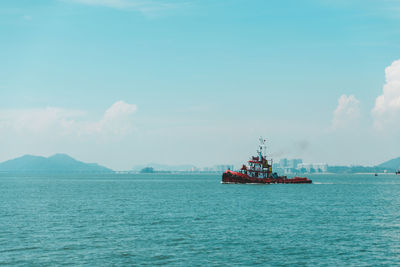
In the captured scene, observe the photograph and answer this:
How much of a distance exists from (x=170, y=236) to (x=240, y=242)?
8658 mm

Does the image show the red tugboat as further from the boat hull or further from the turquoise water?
the turquoise water

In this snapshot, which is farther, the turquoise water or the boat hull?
the boat hull

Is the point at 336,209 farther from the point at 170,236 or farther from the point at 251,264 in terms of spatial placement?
the point at 251,264

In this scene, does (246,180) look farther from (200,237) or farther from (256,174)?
(200,237)

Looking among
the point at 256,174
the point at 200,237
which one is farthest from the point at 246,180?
the point at 200,237

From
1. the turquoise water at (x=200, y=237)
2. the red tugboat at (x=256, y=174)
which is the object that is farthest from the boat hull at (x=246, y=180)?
the turquoise water at (x=200, y=237)

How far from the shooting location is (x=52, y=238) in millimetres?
48562

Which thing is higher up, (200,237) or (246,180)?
(246,180)

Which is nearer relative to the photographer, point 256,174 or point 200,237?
point 200,237

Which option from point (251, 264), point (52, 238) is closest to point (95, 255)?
point (52, 238)

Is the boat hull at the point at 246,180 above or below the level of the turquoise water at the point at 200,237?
above

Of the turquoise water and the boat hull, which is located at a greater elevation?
the boat hull

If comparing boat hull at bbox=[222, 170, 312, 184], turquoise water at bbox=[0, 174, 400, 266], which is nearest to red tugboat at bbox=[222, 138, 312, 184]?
boat hull at bbox=[222, 170, 312, 184]

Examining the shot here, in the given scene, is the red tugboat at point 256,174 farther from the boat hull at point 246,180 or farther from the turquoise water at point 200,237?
the turquoise water at point 200,237
